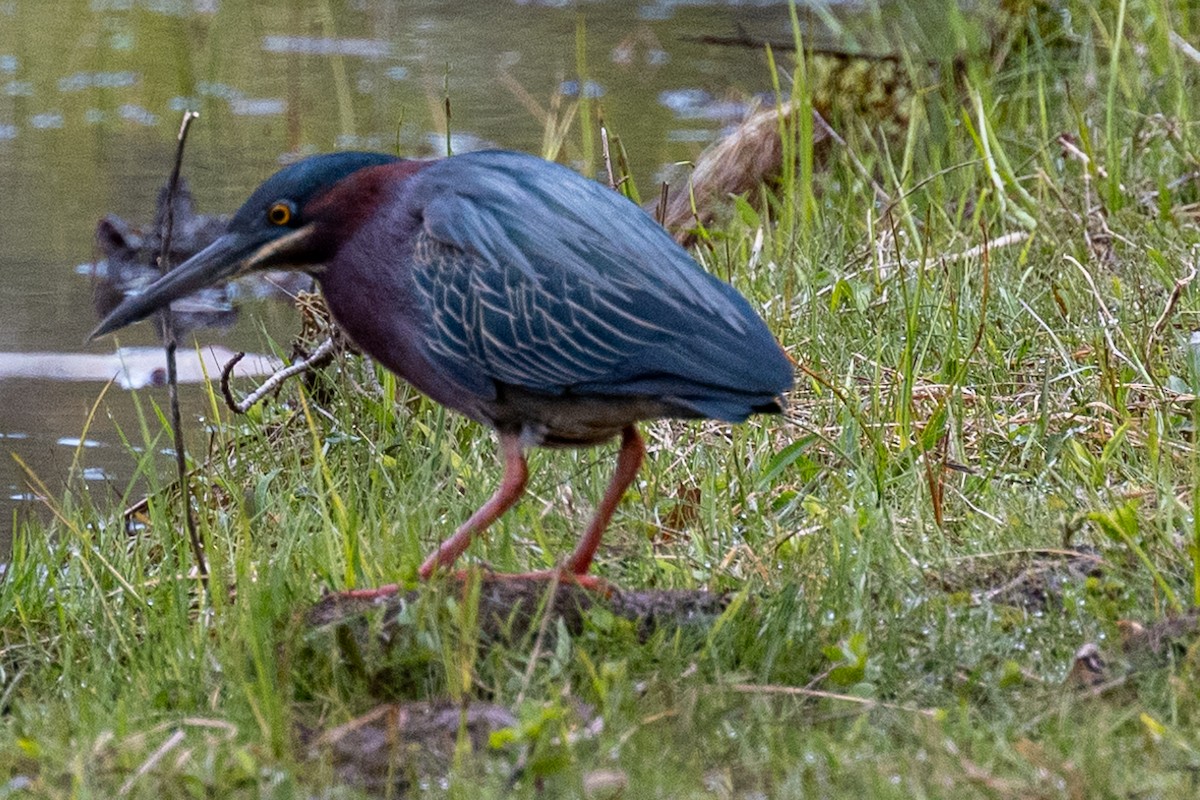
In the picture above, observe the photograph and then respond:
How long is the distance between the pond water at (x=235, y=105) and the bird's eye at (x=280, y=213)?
4.73ft

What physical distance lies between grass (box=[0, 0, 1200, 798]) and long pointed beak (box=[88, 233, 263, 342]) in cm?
49

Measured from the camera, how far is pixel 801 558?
3512mm

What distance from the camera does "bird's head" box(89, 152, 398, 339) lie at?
3221mm

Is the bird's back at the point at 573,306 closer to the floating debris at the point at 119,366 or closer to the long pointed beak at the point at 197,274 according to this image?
the long pointed beak at the point at 197,274

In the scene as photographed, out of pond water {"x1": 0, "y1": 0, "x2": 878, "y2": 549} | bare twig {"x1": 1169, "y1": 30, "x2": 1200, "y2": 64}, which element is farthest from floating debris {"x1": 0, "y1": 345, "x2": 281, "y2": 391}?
bare twig {"x1": 1169, "y1": 30, "x2": 1200, "y2": 64}

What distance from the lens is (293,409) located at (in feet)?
15.7

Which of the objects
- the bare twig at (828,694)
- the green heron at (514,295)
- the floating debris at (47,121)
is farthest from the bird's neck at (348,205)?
the floating debris at (47,121)

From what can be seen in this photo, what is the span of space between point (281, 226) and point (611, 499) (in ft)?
2.54

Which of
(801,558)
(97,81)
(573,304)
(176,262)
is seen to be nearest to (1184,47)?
(801,558)

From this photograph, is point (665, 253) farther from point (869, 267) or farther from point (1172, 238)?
point (1172, 238)

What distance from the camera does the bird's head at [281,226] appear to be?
322cm

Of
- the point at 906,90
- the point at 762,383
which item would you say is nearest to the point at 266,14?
the point at 906,90

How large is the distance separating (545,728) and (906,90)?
15.1 ft

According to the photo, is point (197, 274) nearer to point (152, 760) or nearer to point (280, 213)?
point (280, 213)
